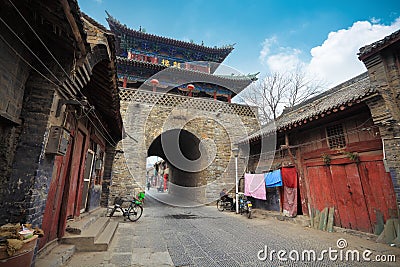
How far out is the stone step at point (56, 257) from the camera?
8.47 feet

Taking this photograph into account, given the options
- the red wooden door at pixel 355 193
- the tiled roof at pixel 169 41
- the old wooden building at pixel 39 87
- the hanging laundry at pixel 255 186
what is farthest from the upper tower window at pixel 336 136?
the tiled roof at pixel 169 41

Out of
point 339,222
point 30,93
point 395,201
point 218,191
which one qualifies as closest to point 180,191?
point 218,191

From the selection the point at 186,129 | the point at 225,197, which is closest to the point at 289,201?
the point at 225,197

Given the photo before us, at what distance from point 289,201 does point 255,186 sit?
5.26 ft

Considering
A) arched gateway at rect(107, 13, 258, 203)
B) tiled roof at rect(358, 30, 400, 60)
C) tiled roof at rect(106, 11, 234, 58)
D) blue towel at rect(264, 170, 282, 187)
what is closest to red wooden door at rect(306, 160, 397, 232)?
blue towel at rect(264, 170, 282, 187)

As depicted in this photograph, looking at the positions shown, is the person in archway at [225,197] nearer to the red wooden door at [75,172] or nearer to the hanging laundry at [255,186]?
the hanging laundry at [255,186]

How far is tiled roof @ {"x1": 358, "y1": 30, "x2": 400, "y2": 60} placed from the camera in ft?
13.9

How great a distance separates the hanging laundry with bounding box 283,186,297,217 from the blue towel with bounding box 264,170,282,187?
0.36 metres

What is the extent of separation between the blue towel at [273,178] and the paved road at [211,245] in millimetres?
1664

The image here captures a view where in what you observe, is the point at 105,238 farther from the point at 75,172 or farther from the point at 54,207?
the point at 75,172

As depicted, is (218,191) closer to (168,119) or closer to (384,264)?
(168,119)

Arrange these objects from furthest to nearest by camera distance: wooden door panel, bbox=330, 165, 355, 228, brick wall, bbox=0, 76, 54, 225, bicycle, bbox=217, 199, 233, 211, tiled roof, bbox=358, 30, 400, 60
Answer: bicycle, bbox=217, 199, 233, 211 → wooden door panel, bbox=330, 165, 355, 228 → tiled roof, bbox=358, 30, 400, 60 → brick wall, bbox=0, 76, 54, 225

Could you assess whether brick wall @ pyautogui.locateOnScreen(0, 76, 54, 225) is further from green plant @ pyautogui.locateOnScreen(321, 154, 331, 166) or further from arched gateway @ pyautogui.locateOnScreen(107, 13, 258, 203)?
arched gateway @ pyautogui.locateOnScreen(107, 13, 258, 203)

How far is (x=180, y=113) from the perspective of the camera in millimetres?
12047
